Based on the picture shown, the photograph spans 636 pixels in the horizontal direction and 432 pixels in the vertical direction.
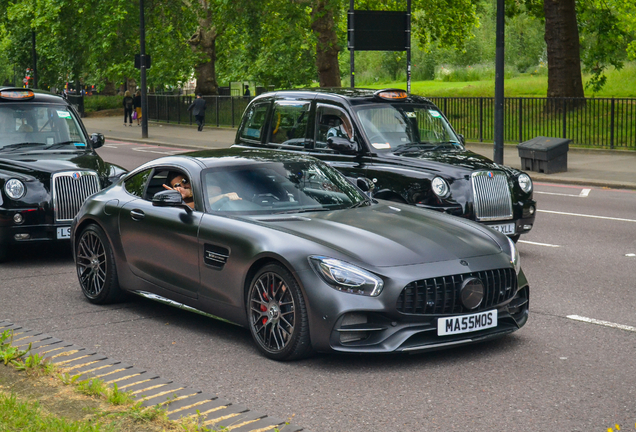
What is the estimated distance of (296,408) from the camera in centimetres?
514

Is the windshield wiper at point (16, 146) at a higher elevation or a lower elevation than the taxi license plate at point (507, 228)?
higher

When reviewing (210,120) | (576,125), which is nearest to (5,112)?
(576,125)

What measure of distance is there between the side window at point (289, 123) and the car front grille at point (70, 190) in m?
2.62

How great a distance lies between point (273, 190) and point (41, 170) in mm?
4258

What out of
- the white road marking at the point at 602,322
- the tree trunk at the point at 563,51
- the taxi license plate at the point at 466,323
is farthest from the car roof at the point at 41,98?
Answer: the tree trunk at the point at 563,51

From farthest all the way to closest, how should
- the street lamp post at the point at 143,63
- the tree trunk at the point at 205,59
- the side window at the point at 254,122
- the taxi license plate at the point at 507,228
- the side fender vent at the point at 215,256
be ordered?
1. the tree trunk at the point at 205,59
2. the street lamp post at the point at 143,63
3. the side window at the point at 254,122
4. the taxi license plate at the point at 507,228
5. the side fender vent at the point at 215,256

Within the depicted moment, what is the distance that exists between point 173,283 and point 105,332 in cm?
65

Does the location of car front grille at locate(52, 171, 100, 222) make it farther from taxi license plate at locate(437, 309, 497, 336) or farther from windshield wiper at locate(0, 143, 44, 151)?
taxi license plate at locate(437, 309, 497, 336)

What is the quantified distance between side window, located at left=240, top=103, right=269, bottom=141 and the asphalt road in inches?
148

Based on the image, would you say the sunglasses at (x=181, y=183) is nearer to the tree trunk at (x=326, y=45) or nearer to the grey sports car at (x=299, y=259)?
the grey sports car at (x=299, y=259)

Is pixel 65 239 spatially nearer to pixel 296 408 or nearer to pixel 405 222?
pixel 405 222

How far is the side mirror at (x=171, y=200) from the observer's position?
22.8 ft

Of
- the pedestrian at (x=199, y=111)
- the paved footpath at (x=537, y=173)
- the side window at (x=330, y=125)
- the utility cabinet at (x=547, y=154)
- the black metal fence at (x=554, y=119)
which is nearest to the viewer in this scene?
the side window at (x=330, y=125)

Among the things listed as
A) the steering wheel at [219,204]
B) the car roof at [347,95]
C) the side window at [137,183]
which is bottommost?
the steering wheel at [219,204]
